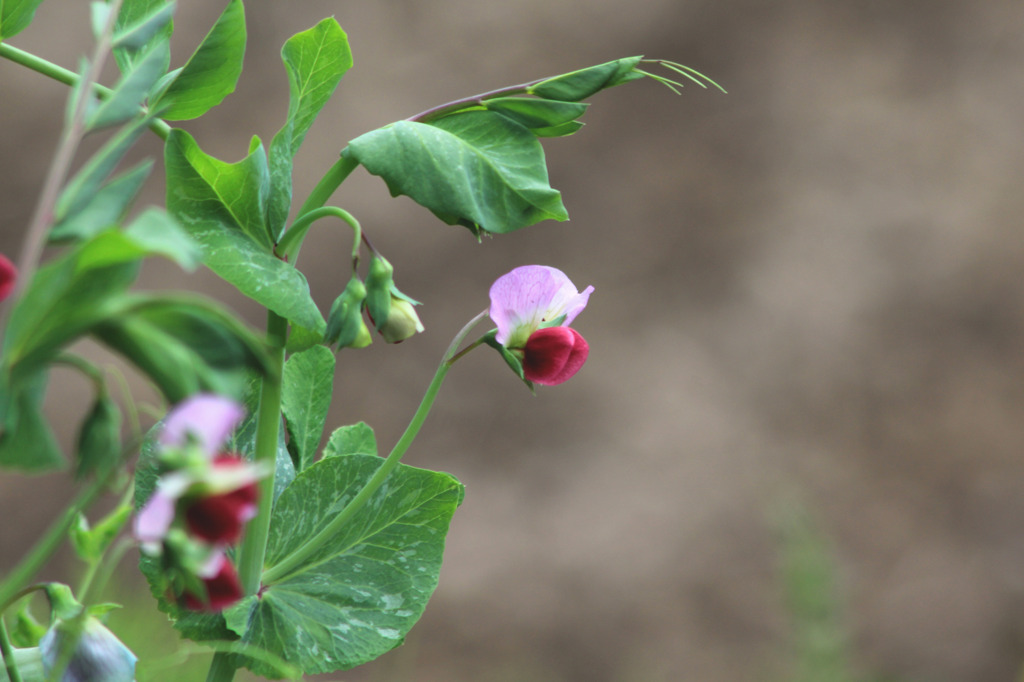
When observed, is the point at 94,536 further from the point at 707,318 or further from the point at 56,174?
the point at 707,318

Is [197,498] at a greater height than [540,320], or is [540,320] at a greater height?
[540,320]

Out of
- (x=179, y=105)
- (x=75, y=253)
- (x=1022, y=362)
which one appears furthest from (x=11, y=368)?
(x=1022, y=362)

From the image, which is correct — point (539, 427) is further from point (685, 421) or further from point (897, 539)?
point (897, 539)

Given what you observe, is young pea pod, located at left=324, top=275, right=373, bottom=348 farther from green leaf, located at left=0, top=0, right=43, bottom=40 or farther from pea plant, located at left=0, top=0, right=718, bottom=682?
green leaf, located at left=0, top=0, right=43, bottom=40

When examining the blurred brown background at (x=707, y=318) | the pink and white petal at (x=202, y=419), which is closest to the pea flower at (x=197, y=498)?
the pink and white petal at (x=202, y=419)

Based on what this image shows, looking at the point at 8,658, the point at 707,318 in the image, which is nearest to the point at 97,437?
the point at 8,658

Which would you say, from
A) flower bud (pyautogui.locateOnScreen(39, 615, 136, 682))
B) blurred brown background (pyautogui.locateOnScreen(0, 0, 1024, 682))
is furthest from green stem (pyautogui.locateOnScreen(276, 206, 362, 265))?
blurred brown background (pyautogui.locateOnScreen(0, 0, 1024, 682))
